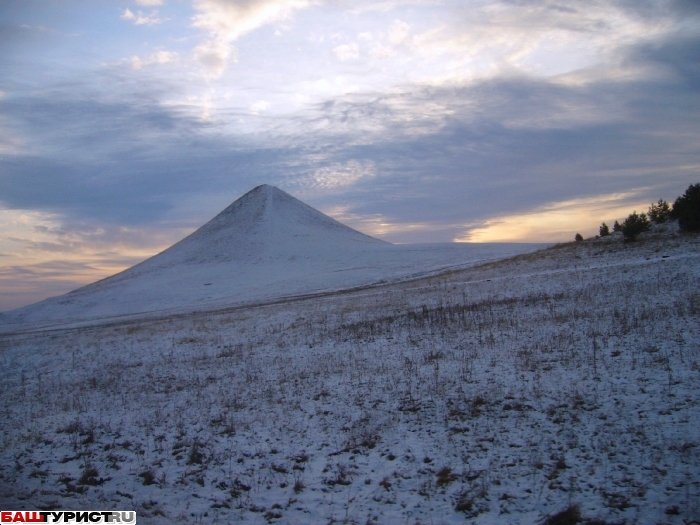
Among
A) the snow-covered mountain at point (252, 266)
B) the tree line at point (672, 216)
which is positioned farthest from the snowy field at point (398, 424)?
the snow-covered mountain at point (252, 266)

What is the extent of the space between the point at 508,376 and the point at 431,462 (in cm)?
393

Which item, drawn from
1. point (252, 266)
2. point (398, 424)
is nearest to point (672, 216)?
point (398, 424)

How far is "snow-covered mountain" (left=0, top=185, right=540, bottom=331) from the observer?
50.8m

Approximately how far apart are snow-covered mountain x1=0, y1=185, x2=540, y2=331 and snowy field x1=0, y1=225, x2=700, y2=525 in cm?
2784

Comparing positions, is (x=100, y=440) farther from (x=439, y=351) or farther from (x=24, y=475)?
(x=439, y=351)

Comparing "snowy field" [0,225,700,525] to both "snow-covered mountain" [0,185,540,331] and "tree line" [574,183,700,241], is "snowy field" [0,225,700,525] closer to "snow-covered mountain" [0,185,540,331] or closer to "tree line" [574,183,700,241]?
"tree line" [574,183,700,241]

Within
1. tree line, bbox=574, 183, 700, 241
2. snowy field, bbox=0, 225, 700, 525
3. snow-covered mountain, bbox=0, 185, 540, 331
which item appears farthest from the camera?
snow-covered mountain, bbox=0, 185, 540, 331

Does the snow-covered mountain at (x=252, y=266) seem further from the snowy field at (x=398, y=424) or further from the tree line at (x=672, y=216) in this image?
the snowy field at (x=398, y=424)

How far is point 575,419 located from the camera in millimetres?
8859

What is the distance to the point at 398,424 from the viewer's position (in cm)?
984

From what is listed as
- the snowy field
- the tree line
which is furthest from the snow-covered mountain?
the snowy field

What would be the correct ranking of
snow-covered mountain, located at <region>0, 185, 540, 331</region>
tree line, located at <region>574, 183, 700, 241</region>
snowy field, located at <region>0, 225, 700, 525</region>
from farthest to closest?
snow-covered mountain, located at <region>0, 185, 540, 331</region> < tree line, located at <region>574, 183, 700, 241</region> < snowy field, located at <region>0, 225, 700, 525</region>

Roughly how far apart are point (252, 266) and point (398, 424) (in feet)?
218

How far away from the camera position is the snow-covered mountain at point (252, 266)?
50750 millimetres
